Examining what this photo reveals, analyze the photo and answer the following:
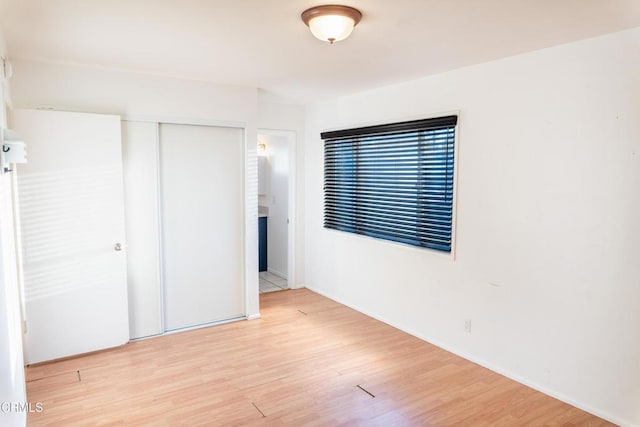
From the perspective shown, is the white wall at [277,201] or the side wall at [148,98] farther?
the white wall at [277,201]

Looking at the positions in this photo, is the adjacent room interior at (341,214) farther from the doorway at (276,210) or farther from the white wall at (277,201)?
the white wall at (277,201)

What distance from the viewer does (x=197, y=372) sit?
323 cm

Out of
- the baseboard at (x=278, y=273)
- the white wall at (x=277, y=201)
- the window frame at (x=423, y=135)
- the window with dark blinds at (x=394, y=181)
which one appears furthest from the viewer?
the baseboard at (x=278, y=273)

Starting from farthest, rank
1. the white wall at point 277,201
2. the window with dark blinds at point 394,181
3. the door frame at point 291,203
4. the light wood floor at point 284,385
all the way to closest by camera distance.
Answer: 1. the white wall at point 277,201
2. the door frame at point 291,203
3. the window with dark blinds at point 394,181
4. the light wood floor at point 284,385

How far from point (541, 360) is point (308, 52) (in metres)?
2.79

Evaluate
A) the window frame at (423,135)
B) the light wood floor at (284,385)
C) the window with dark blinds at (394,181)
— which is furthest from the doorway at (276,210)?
the light wood floor at (284,385)

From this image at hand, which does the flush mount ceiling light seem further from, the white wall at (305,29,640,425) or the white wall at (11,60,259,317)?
the white wall at (11,60,259,317)

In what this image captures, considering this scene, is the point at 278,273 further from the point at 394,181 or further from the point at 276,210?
the point at 394,181

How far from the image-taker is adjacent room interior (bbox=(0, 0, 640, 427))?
8.30 feet

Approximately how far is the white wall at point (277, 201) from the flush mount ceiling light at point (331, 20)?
332 cm

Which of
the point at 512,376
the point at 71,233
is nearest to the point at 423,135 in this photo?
the point at 512,376

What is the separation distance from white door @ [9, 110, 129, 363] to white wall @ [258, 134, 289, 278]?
258 centimetres

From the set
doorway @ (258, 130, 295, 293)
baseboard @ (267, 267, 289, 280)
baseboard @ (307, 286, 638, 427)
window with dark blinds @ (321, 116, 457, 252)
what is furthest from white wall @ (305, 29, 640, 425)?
baseboard @ (267, 267, 289, 280)

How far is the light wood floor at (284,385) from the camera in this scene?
2637mm
